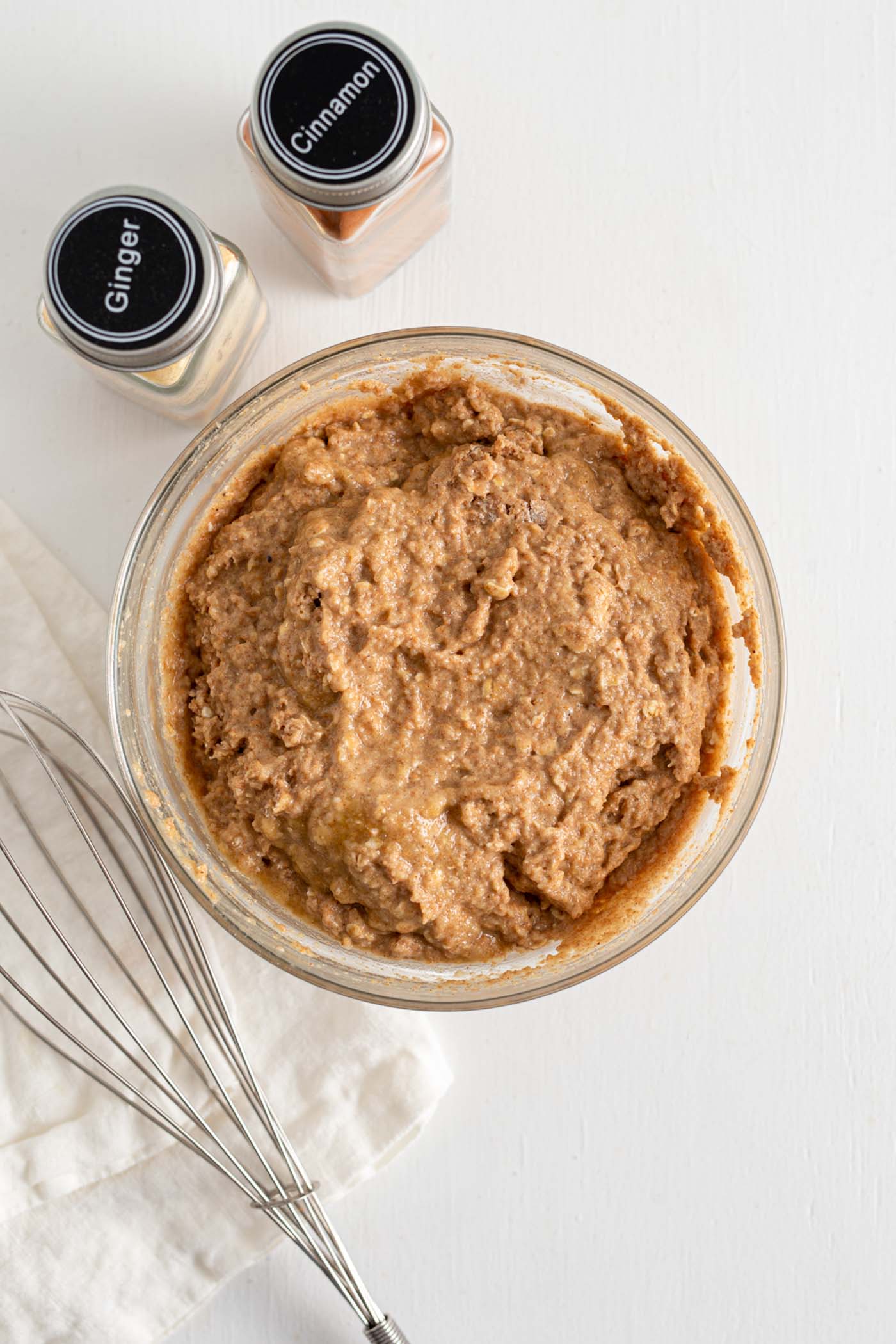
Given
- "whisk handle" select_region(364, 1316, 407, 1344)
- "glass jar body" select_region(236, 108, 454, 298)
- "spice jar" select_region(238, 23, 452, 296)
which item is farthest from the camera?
"whisk handle" select_region(364, 1316, 407, 1344)

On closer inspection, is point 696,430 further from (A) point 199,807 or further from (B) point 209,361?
(A) point 199,807

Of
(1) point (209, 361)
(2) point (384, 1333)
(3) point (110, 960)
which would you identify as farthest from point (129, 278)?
(2) point (384, 1333)


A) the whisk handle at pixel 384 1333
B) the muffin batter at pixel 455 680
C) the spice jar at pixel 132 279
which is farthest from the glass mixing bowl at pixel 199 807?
the whisk handle at pixel 384 1333

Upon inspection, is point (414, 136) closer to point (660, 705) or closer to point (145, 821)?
point (660, 705)

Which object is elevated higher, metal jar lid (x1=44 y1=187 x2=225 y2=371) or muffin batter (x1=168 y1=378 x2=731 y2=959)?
metal jar lid (x1=44 y1=187 x2=225 y2=371)

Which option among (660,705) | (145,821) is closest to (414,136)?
(660,705)

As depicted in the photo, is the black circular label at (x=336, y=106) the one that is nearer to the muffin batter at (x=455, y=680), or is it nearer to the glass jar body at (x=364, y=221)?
the glass jar body at (x=364, y=221)

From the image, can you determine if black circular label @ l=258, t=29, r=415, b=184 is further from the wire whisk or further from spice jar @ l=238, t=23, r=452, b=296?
the wire whisk

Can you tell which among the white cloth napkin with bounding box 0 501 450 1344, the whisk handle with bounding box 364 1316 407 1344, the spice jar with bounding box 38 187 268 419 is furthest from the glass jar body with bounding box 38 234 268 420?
the whisk handle with bounding box 364 1316 407 1344
